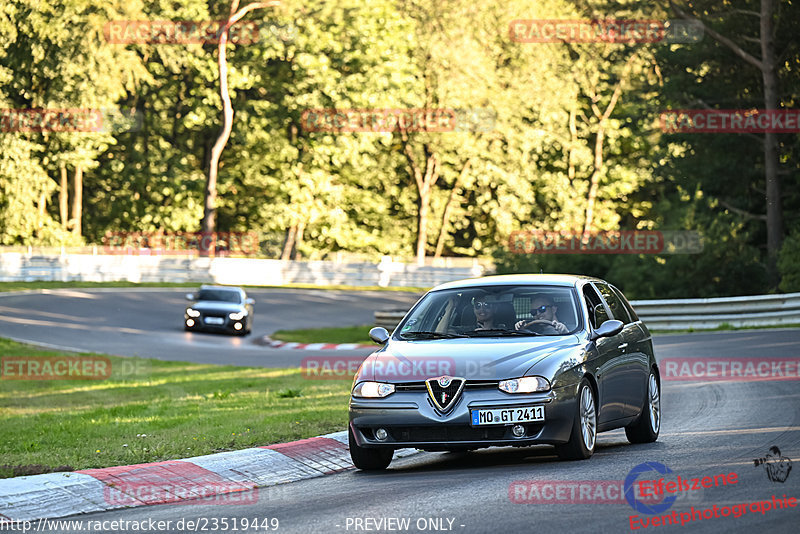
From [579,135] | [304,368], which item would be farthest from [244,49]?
[304,368]

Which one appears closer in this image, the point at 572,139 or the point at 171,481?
the point at 171,481

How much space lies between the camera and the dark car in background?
33781mm

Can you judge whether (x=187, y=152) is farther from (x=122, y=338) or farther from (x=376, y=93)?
(x=122, y=338)

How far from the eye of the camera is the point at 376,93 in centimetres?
5822

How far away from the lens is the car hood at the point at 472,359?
9.37 m

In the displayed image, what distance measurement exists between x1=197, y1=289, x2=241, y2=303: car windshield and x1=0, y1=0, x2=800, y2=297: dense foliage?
9416mm

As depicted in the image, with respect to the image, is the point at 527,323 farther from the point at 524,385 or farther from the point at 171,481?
→ the point at 171,481

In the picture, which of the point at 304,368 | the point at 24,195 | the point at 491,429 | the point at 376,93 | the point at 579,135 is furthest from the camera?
the point at 579,135

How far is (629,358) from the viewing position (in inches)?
440

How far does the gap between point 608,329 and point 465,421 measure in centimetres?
187

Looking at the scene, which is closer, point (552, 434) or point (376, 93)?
point (552, 434)

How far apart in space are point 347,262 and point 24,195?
1525 centimetres

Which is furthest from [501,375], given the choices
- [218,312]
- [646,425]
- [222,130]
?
[222,130]

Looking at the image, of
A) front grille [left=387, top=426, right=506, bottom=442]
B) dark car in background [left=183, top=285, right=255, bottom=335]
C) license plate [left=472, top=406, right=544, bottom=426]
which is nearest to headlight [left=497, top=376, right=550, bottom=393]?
license plate [left=472, top=406, right=544, bottom=426]
